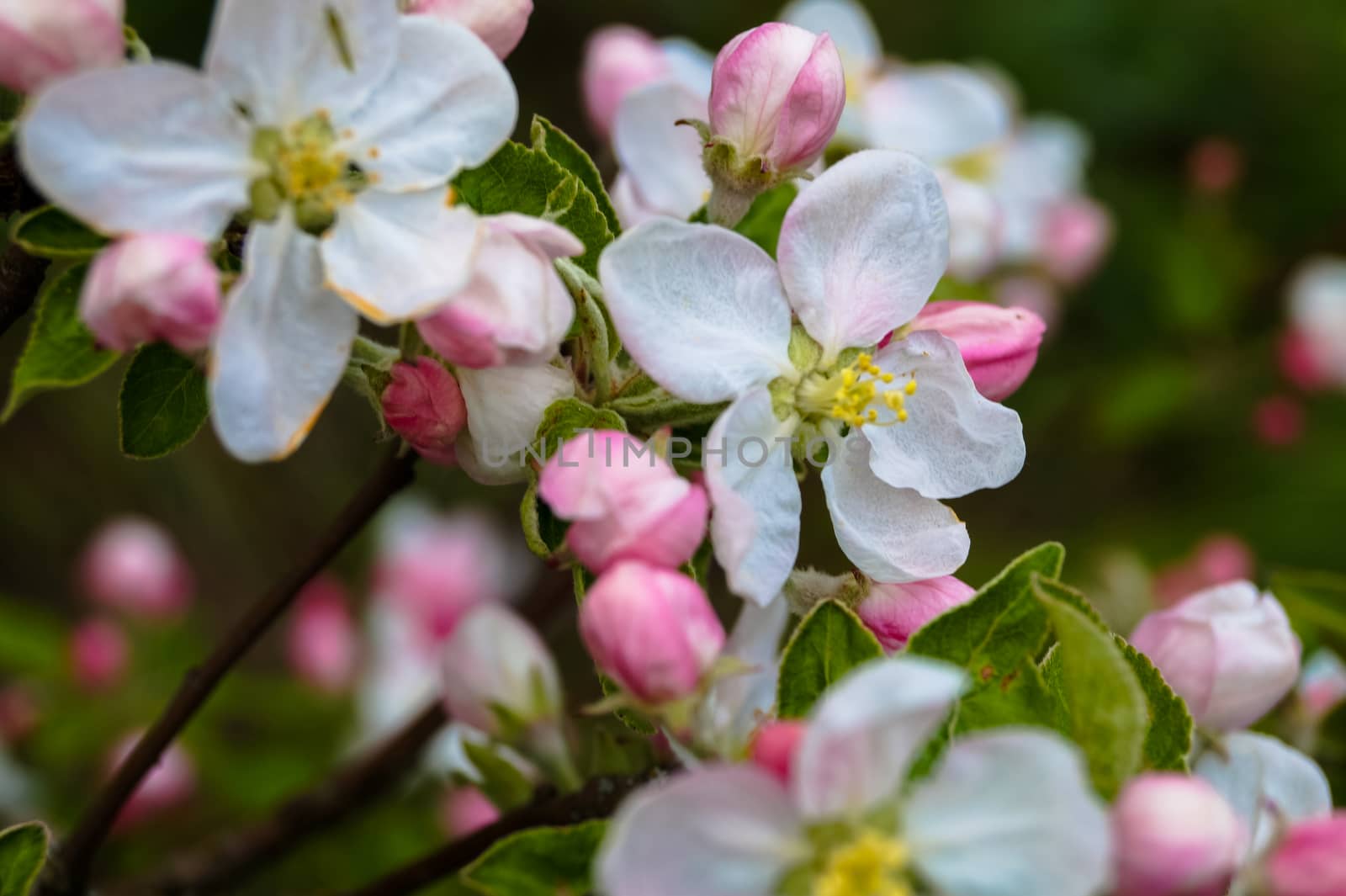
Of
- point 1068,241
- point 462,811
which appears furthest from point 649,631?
point 1068,241

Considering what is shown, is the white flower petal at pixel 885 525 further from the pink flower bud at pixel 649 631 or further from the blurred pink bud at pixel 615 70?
the blurred pink bud at pixel 615 70

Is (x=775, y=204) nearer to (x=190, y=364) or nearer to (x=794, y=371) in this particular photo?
(x=794, y=371)

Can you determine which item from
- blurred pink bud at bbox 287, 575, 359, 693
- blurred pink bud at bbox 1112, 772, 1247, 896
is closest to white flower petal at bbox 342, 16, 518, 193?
blurred pink bud at bbox 1112, 772, 1247, 896

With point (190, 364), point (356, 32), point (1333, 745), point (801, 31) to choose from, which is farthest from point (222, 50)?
point (1333, 745)

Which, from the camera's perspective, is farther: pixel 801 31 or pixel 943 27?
pixel 943 27

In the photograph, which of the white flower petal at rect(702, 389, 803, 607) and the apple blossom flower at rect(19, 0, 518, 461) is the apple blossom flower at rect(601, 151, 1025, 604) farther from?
the apple blossom flower at rect(19, 0, 518, 461)

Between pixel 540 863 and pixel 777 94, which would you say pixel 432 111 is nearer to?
pixel 777 94

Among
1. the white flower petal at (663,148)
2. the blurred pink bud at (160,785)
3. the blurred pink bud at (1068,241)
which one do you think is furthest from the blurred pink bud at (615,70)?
the blurred pink bud at (1068,241)
